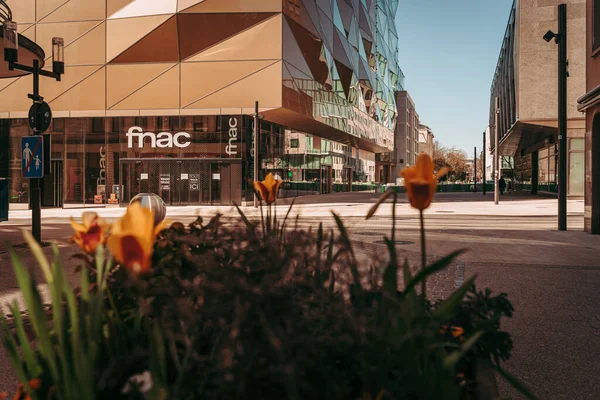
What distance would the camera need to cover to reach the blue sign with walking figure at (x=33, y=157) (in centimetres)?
1085

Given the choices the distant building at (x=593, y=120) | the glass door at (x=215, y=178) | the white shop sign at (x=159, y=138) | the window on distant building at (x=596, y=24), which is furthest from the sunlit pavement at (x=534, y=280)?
the white shop sign at (x=159, y=138)

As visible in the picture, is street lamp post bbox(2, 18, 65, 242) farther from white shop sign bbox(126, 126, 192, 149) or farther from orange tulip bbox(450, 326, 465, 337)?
white shop sign bbox(126, 126, 192, 149)

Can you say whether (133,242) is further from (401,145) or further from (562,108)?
(401,145)

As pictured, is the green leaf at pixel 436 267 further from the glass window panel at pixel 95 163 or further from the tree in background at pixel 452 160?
the tree in background at pixel 452 160

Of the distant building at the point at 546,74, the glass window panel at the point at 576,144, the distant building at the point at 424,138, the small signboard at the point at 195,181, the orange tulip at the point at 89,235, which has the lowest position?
the orange tulip at the point at 89,235

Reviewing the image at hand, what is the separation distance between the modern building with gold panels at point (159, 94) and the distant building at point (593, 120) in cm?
1714

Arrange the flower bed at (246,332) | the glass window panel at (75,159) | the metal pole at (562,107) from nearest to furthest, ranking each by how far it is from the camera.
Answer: the flower bed at (246,332) → the metal pole at (562,107) → the glass window panel at (75,159)

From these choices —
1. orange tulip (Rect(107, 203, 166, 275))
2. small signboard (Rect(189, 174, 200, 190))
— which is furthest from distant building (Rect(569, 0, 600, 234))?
small signboard (Rect(189, 174, 200, 190))

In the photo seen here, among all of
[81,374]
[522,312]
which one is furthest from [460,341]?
[522,312]

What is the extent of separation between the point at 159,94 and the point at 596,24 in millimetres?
21988

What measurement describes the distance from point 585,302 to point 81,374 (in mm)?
6176

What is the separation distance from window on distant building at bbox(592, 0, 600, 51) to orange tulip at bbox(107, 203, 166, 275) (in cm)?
1403

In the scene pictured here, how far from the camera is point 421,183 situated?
2107 mm

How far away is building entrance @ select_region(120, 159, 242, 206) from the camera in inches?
1193
